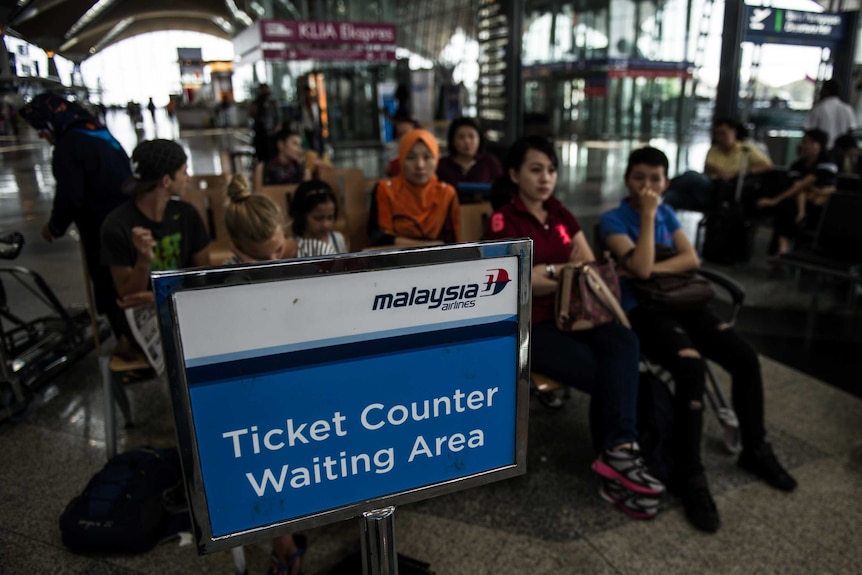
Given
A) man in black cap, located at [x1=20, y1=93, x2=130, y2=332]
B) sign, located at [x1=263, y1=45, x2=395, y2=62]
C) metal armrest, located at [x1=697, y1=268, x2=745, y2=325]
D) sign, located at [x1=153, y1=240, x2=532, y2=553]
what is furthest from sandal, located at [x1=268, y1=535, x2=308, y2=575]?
sign, located at [x1=263, y1=45, x2=395, y2=62]

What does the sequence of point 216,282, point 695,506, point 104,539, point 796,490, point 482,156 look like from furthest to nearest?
point 482,156 < point 796,490 < point 695,506 < point 104,539 < point 216,282

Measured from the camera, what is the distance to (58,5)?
120 inches

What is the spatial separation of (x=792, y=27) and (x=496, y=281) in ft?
27.7

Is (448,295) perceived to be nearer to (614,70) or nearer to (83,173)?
(83,173)

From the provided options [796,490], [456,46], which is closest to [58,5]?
[796,490]

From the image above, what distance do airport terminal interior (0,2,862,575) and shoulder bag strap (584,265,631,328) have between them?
2.32 ft

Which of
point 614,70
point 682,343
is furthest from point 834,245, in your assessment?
point 614,70

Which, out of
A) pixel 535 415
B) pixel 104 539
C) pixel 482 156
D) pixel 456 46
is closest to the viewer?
pixel 104 539

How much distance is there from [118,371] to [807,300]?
494 centimetres

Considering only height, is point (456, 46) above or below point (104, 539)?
above

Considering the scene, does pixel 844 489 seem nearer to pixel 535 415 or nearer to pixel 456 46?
pixel 535 415

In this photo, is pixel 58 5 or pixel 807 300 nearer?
pixel 58 5

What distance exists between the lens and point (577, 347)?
7.82 ft

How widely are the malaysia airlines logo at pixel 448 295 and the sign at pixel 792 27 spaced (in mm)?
7592
